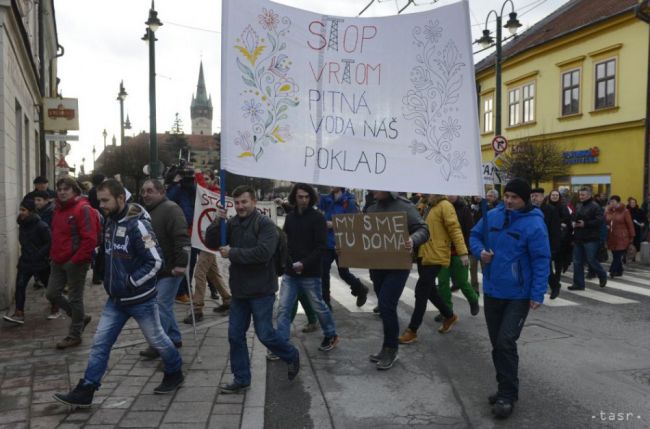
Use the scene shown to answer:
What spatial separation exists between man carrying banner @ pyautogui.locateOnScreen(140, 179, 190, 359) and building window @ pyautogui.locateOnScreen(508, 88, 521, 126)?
28201 mm

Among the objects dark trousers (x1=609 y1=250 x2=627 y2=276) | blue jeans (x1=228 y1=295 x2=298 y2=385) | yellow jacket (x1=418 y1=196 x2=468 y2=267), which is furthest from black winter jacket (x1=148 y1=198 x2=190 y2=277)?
dark trousers (x1=609 y1=250 x2=627 y2=276)

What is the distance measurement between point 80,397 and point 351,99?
3.08m

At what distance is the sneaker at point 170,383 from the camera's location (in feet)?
16.6

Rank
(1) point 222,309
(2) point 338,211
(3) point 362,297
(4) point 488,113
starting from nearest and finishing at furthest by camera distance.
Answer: (1) point 222,309, (2) point 338,211, (3) point 362,297, (4) point 488,113

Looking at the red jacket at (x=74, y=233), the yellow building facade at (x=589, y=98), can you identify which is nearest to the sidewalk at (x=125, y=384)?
the red jacket at (x=74, y=233)

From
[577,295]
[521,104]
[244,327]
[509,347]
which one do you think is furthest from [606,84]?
[244,327]

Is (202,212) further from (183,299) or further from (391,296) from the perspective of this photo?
(183,299)

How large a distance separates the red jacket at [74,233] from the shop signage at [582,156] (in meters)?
22.5

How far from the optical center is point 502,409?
4.62m

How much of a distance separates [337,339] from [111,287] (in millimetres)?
2745

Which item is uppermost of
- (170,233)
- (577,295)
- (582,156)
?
(582,156)

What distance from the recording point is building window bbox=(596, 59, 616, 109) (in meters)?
24.5

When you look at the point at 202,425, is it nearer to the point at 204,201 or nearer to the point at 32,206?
the point at 204,201

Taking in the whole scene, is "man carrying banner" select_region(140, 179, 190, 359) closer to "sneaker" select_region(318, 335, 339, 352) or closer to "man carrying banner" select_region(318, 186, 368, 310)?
"sneaker" select_region(318, 335, 339, 352)
